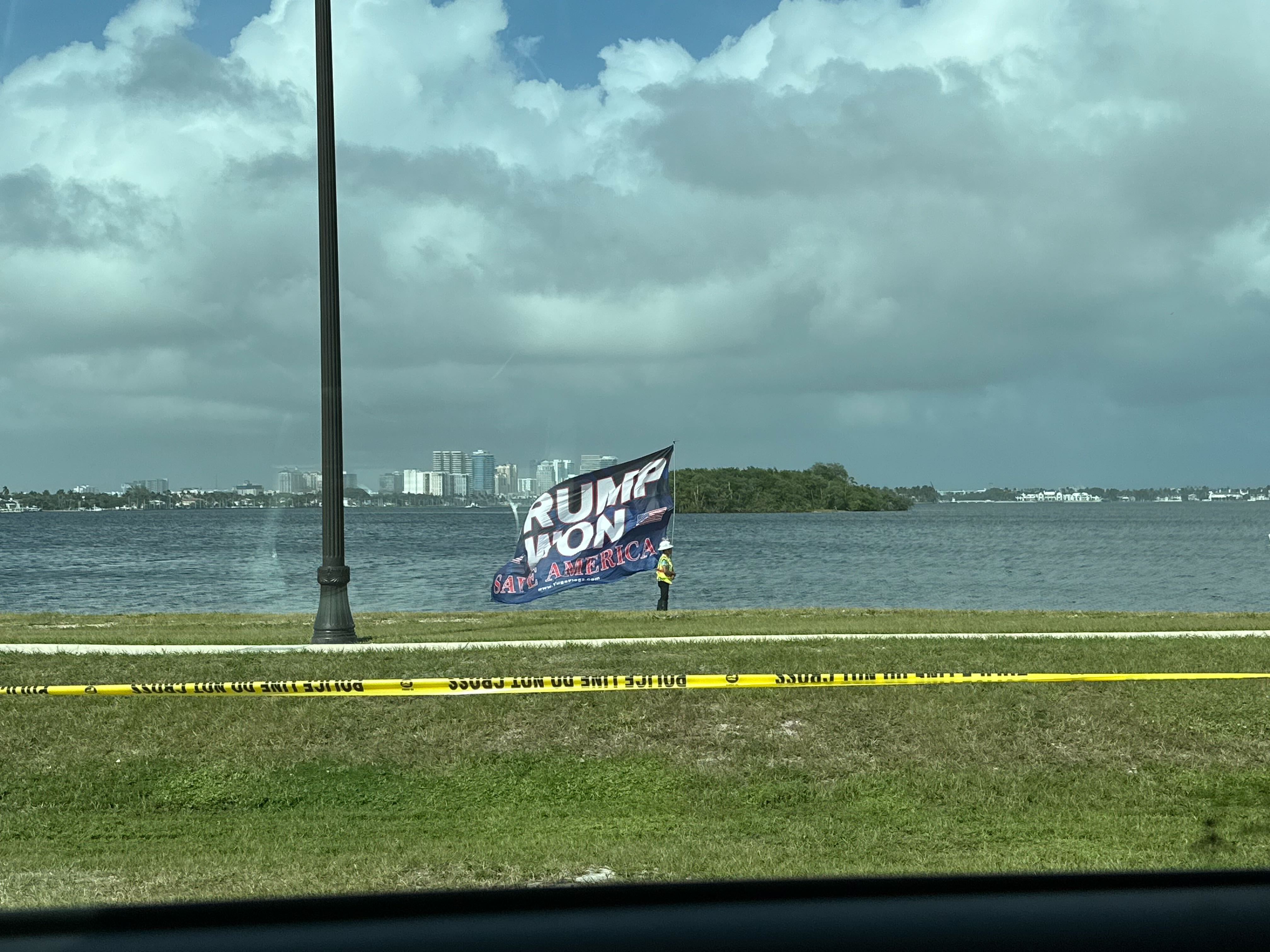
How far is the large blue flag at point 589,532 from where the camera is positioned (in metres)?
21.5

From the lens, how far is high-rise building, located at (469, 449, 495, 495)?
2020cm

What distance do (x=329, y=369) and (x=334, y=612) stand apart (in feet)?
8.70

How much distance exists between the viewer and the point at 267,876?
5.76 m

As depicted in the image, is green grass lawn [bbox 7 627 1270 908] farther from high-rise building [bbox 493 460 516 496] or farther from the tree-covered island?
the tree-covered island

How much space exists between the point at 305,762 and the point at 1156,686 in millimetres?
6279

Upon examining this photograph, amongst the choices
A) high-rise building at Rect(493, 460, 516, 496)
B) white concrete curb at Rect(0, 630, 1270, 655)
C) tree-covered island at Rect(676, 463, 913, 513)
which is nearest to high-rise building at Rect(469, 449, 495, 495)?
high-rise building at Rect(493, 460, 516, 496)

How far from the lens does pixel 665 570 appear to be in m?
22.9

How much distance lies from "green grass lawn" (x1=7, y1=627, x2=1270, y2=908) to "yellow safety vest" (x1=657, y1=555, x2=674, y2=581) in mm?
12273

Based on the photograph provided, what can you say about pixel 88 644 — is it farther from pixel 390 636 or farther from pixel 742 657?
pixel 742 657

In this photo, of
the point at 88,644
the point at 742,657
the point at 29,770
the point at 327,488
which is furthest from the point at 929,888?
the point at 88,644

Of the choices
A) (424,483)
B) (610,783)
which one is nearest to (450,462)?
(424,483)

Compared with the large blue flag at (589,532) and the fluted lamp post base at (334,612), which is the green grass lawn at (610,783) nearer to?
the fluted lamp post base at (334,612)

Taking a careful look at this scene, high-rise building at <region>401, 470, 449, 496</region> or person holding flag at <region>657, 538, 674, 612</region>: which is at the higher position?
high-rise building at <region>401, 470, 449, 496</region>

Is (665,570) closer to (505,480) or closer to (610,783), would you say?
(505,480)
